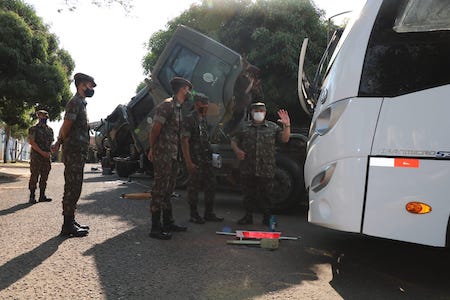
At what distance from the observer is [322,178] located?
383 centimetres

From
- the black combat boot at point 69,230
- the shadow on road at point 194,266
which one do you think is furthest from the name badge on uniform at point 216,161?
the black combat boot at point 69,230

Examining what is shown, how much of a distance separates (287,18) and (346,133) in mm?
9324

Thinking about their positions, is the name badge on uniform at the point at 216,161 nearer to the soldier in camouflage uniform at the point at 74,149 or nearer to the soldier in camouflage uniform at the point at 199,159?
the soldier in camouflage uniform at the point at 199,159

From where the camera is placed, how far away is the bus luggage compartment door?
313 cm

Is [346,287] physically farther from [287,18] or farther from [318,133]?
[287,18]

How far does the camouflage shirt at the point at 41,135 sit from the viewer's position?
25.1ft

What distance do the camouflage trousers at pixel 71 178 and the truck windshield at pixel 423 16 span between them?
3.56 metres

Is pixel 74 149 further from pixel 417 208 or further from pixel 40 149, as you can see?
pixel 417 208

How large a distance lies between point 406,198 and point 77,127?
3532 mm

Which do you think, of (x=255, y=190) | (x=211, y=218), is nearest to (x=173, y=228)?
(x=211, y=218)

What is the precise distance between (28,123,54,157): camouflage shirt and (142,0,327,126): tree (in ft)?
18.2

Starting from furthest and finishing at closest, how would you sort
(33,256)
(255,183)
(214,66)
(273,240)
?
(214,66) < (255,183) < (273,240) < (33,256)

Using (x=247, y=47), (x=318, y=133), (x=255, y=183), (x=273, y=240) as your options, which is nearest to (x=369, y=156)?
(x=318, y=133)

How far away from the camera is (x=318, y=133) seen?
13.2 ft
